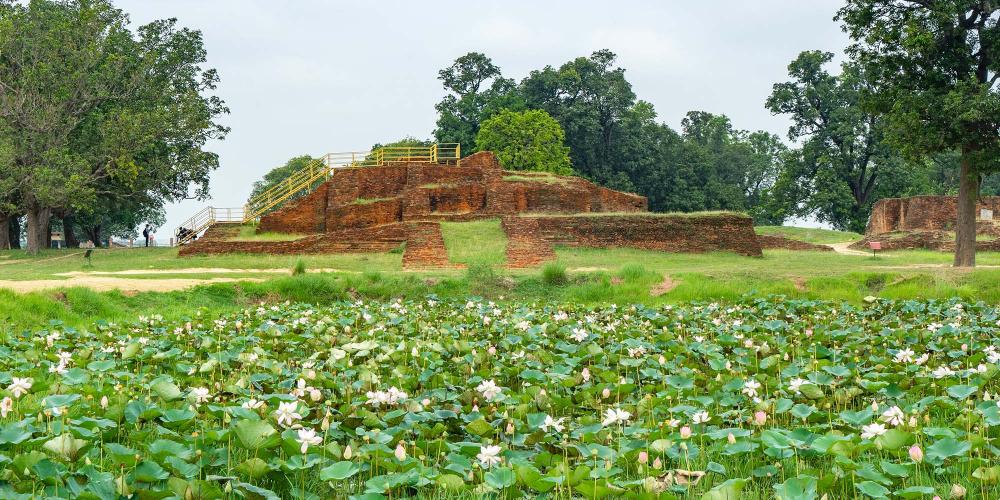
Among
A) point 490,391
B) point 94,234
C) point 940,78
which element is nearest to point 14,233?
point 94,234

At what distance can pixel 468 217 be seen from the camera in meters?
24.4

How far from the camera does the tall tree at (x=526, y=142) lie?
3503cm

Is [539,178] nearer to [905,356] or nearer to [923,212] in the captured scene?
[923,212]

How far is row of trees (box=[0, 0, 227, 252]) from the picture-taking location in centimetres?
2464

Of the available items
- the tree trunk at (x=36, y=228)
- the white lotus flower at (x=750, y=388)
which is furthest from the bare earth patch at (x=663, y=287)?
the tree trunk at (x=36, y=228)

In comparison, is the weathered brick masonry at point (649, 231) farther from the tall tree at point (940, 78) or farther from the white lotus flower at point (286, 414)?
the white lotus flower at point (286, 414)

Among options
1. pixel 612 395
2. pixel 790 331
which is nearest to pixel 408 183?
pixel 790 331

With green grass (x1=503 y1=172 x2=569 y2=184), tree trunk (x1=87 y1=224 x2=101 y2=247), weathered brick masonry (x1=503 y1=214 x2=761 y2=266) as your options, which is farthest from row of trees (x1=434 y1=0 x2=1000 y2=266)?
tree trunk (x1=87 y1=224 x2=101 y2=247)

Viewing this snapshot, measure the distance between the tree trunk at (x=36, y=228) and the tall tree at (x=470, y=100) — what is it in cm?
1752

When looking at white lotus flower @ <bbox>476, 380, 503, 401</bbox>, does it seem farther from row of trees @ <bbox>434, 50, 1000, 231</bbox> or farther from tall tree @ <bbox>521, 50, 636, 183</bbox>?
tall tree @ <bbox>521, 50, 636, 183</bbox>

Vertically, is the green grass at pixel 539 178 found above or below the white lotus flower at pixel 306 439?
above

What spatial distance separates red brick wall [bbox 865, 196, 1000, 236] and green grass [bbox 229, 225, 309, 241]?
1882 cm

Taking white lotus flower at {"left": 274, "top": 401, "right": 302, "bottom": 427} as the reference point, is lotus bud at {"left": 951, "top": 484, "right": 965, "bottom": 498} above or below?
below

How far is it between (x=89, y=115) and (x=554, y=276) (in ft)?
63.3
